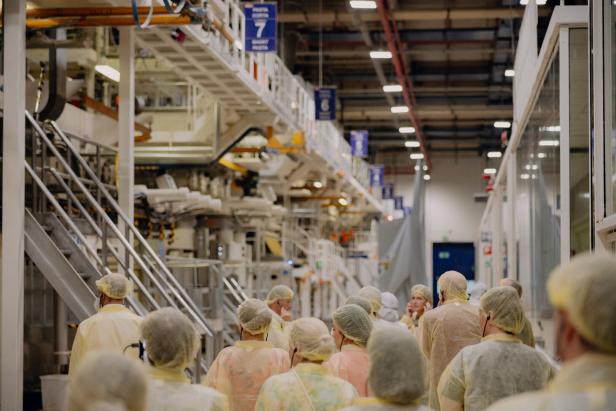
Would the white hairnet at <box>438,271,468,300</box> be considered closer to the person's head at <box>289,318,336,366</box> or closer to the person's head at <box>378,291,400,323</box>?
the person's head at <box>378,291,400,323</box>

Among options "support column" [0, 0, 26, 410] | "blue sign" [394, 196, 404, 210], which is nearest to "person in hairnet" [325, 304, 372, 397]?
"support column" [0, 0, 26, 410]

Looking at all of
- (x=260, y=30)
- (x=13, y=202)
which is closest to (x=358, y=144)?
(x=260, y=30)

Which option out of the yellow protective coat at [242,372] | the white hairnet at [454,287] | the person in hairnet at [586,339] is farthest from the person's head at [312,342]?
A: the white hairnet at [454,287]

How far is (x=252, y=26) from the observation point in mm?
16438

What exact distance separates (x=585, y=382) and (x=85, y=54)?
1498cm

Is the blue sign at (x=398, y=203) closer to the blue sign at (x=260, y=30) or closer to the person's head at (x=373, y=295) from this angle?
the blue sign at (x=260, y=30)

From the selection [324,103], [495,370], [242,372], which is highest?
[324,103]

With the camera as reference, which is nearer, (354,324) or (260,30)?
(354,324)

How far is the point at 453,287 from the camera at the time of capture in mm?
8273

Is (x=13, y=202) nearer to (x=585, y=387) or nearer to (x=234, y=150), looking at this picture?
(x=585, y=387)

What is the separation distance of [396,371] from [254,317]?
3.15 meters

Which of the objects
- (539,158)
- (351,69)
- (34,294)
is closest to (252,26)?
(34,294)

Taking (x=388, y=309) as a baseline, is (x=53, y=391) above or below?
below

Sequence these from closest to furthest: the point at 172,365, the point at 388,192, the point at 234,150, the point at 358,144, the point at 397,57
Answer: the point at 172,365 < the point at 234,150 < the point at 397,57 < the point at 358,144 < the point at 388,192
